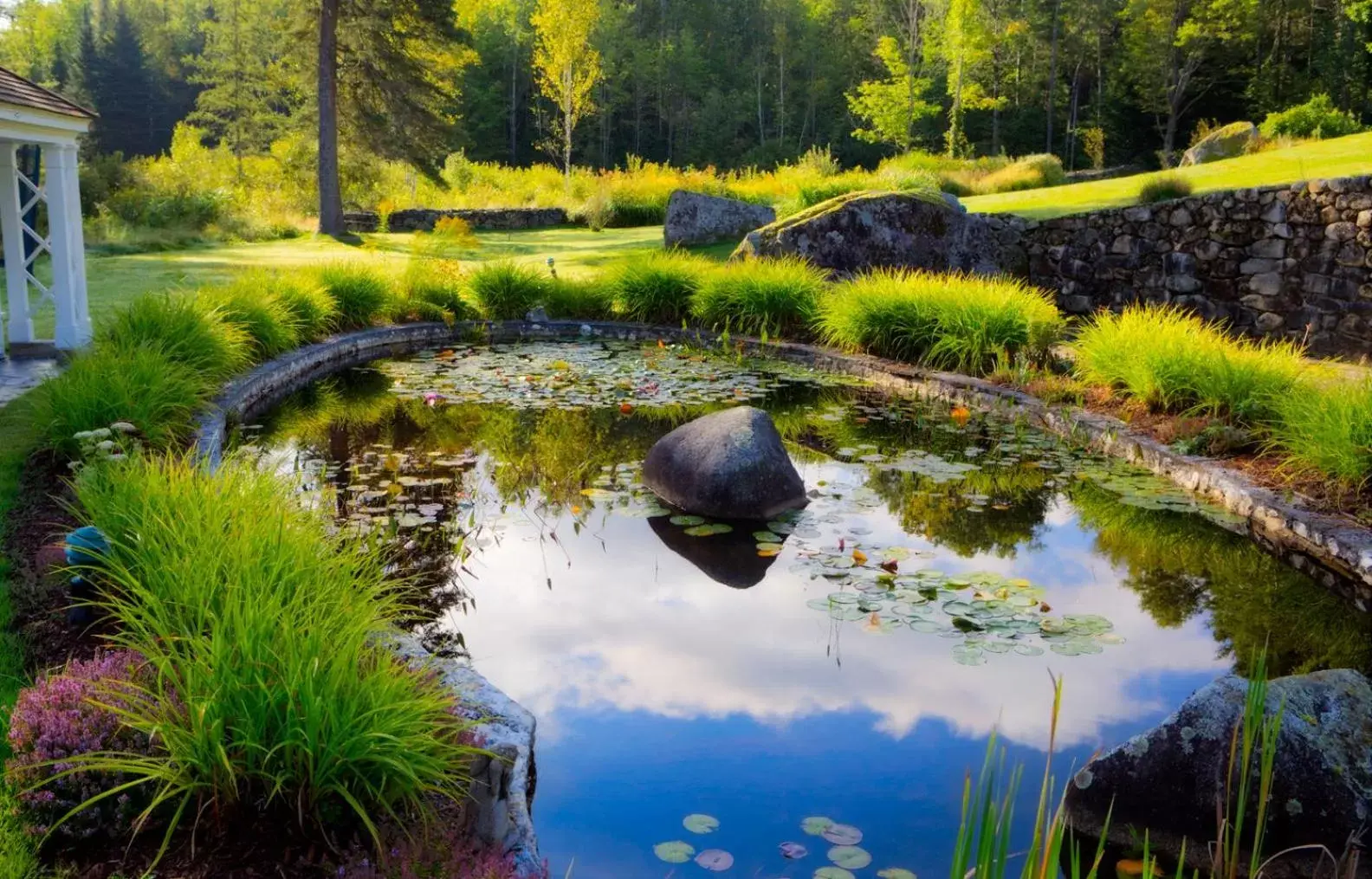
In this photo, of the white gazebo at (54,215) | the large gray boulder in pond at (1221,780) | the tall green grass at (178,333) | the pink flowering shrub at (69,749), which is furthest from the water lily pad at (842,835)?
the white gazebo at (54,215)

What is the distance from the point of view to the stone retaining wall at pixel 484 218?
22219mm

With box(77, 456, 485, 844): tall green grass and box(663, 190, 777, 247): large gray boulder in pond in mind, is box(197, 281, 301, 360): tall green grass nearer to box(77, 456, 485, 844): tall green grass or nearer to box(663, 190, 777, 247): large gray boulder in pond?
box(77, 456, 485, 844): tall green grass

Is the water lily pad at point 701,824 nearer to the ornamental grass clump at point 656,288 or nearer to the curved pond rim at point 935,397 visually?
the curved pond rim at point 935,397

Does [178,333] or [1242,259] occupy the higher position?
[1242,259]

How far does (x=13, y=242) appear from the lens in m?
8.88

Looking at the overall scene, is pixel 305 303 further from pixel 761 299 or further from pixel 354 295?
pixel 761 299

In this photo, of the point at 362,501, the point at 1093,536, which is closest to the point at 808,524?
the point at 1093,536

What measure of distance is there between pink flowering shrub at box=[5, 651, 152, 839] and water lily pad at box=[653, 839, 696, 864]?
1.31 m

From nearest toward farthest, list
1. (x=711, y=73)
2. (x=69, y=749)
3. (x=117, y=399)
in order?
(x=69, y=749)
(x=117, y=399)
(x=711, y=73)

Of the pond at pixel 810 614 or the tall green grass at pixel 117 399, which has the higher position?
the tall green grass at pixel 117 399

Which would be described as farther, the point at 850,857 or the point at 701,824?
the point at 701,824

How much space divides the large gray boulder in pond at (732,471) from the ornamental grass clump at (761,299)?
15.8ft

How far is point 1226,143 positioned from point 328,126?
16.3 metres

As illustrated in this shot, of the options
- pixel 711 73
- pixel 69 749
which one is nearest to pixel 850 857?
pixel 69 749
